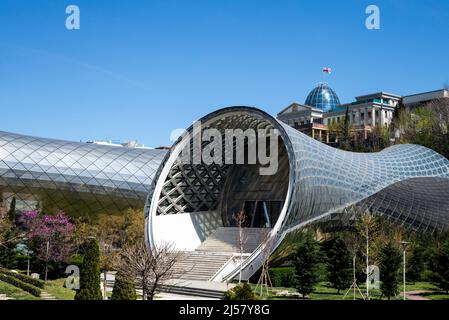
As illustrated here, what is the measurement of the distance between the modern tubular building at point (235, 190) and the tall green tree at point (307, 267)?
5.28 ft

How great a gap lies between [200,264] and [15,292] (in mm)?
11581

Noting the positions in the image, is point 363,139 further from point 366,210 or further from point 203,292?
point 203,292

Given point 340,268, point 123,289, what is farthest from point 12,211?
point 340,268

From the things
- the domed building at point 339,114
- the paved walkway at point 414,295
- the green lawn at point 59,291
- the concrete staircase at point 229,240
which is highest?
the domed building at point 339,114

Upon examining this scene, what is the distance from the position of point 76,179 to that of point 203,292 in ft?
89.3

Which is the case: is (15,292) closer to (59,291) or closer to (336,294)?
(59,291)

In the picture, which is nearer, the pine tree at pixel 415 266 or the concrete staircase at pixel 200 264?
the concrete staircase at pixel 200 264

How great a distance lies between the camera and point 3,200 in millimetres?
45938

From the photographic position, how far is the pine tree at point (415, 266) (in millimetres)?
30812

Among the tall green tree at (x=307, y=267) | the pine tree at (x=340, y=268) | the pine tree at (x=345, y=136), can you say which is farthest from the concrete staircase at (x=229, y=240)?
the pine tree at (x=345, y=136)

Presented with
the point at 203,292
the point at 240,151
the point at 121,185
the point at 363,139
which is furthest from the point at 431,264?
the point at 363,139

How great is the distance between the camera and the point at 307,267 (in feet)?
83.2

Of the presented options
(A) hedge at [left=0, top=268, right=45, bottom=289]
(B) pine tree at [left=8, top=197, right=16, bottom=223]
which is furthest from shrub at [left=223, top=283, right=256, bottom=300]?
→ (B) pine tree at [left=8, top=197, right=16, bottom=223]

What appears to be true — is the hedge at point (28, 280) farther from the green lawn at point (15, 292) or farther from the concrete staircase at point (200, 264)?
the concrete staircase at point (200, 264)
